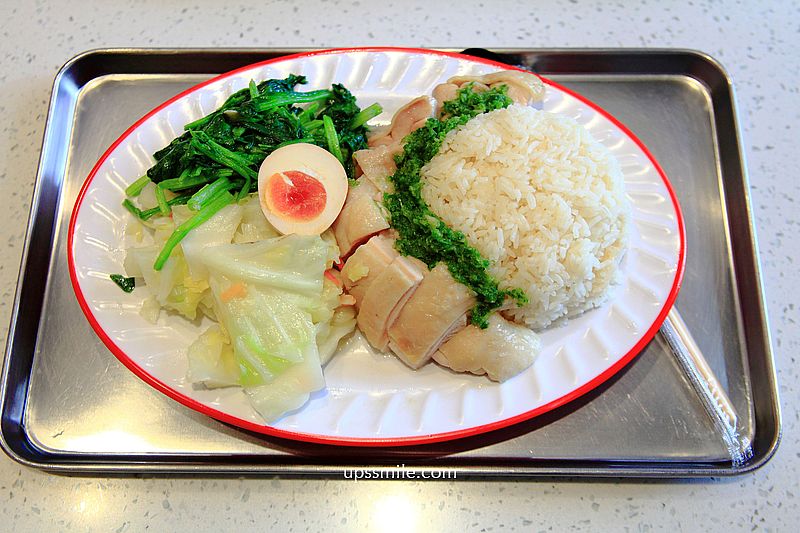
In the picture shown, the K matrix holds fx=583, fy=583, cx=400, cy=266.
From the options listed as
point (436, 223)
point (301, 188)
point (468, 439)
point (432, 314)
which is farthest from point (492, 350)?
point (301, 188)

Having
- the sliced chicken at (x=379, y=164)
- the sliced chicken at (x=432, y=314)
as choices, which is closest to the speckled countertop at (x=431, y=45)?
the sliced chicken at (x=432, y=314)

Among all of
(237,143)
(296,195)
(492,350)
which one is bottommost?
(492,350)

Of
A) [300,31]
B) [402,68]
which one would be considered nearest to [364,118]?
[402,68]

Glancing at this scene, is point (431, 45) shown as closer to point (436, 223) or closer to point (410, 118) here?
point (410, 118)

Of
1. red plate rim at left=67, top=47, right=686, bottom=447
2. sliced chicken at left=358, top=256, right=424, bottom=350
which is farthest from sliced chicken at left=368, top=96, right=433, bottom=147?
red plate rim at left=67, top=47, right=686, bottom=447

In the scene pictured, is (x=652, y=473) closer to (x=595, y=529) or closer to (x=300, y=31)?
(x=595, y=529)

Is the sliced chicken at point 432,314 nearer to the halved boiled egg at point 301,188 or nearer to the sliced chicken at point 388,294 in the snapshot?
the sliced chicken at point 388,294
